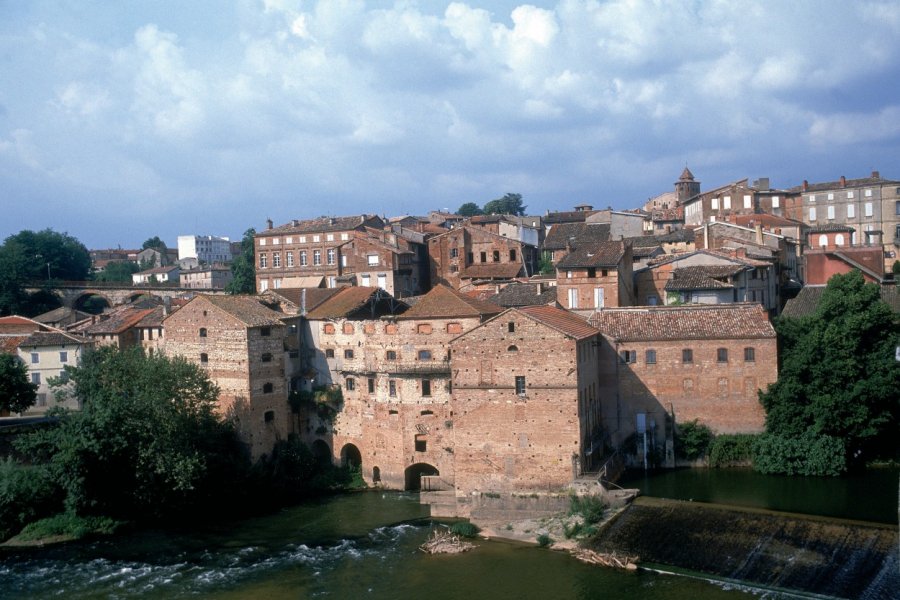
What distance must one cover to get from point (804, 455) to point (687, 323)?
23.6ft

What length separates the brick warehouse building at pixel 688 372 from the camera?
35.5m

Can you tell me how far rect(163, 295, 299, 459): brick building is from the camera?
1506 inches

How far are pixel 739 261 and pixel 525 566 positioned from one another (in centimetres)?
2283

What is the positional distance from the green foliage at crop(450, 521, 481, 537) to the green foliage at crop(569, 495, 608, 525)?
12.0 feet

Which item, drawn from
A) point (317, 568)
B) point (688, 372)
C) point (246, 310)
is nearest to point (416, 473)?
point (317, 568)

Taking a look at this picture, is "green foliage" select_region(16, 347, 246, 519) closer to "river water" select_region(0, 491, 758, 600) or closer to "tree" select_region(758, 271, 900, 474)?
"river water" select_region(0, 491, 758, 600)

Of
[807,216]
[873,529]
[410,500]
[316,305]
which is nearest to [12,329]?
[316,305]

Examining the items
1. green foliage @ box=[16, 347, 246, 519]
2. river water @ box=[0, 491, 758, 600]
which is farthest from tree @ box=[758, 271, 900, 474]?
green foliage @ box=[16, 347, 246, 519]

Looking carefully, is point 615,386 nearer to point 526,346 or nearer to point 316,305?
point 526,346

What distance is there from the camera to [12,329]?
2046 inches

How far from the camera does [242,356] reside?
1501 inches

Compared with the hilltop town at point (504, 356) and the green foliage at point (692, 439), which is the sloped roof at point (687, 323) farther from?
the green foliage at point (692, 439)

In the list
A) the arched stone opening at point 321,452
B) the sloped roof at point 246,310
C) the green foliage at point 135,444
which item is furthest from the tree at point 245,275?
the green foliage at point 135,444

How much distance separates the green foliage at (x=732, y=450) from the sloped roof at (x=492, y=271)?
2388cm
